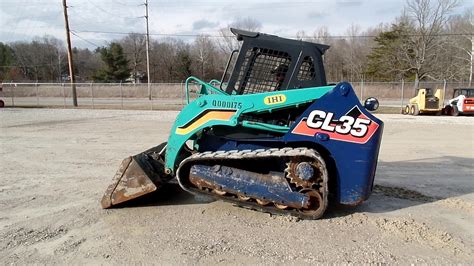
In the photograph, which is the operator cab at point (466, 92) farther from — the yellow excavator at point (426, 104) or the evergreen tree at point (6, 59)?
the evergreen tree at point (6, 59)

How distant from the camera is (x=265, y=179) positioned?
4.48m

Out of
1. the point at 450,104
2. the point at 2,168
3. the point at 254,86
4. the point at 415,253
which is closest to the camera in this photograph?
the point at 415,253

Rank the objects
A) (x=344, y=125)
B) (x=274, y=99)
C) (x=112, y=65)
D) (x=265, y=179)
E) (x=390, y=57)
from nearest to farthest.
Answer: (x=344, y=125)
(x=274, y=99)
(x=265, y=179)
(x=390, y=57)
(x=112, y=65)

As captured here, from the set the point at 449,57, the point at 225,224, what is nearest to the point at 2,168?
the point at 225,224

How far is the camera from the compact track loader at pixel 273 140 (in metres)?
4.24

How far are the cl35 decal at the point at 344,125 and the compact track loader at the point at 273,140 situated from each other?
1 cm

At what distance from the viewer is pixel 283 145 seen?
4.59 metres

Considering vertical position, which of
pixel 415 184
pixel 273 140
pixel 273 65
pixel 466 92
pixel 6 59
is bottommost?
pixel 415 184

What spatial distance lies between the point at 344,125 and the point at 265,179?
3.65 ft

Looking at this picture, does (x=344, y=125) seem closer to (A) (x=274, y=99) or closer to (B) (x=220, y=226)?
(A) (x=274, y=99)

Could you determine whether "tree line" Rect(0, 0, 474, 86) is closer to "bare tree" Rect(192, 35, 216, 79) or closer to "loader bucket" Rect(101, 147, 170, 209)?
"bare tree" Rect(192, 35, 216, 79)

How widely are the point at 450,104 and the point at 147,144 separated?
1772 centimetres

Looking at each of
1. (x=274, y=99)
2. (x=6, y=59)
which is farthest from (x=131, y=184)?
(x=6, y=59)

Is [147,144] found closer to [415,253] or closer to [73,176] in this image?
[73,176]
